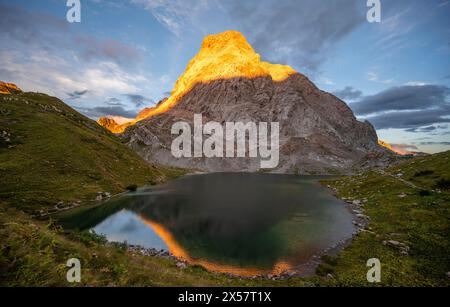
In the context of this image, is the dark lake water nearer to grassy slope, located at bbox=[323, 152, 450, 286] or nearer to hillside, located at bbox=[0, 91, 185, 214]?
grassy slope, located at bbox=[323, 152, 450, 286]

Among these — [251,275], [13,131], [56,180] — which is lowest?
[251,275]

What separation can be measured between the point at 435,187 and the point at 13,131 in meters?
119

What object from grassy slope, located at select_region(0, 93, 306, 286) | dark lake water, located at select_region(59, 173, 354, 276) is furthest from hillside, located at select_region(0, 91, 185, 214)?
dark lake water, located at select_region(59, 173, 354, 276)

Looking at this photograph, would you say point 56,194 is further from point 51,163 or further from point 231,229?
point 231,229

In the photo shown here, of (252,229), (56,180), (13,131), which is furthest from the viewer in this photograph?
(13,131)

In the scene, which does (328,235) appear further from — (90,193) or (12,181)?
(12,181)

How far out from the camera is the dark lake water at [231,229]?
2759 cm

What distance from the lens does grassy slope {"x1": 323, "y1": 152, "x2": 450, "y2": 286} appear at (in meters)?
19.3

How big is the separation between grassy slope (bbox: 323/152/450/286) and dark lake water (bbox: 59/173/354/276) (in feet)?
15.3

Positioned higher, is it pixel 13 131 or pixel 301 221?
pixel 13 131

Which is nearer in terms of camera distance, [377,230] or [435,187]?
[377,230]

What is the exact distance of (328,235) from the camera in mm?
34875
